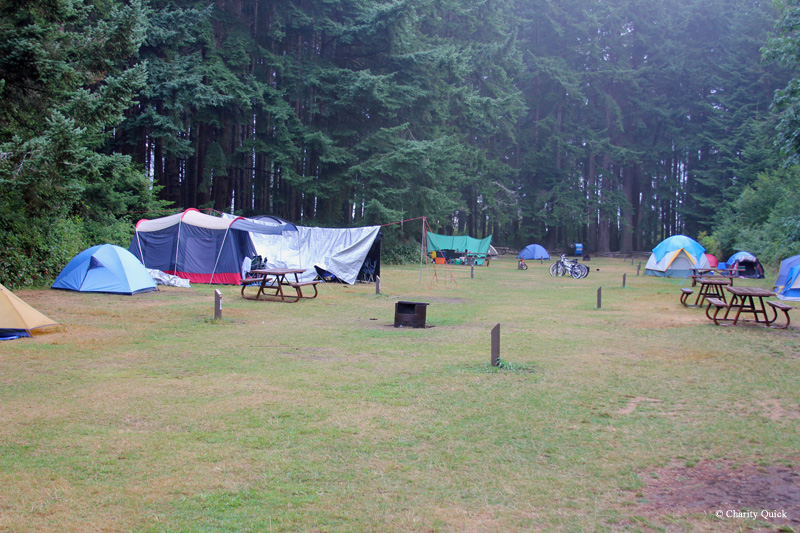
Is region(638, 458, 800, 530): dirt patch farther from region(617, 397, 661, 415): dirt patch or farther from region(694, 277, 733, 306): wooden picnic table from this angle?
region(694, 277, 733, 306): wooden picnic table

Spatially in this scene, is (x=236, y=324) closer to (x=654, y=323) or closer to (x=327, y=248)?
(x=654, y=323)

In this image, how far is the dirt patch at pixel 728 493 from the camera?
148 inches

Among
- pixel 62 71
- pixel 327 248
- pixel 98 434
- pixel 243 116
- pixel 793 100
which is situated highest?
pixel 243 116

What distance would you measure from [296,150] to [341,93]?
4.41m

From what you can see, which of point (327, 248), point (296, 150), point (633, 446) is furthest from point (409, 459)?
point (296, 150)

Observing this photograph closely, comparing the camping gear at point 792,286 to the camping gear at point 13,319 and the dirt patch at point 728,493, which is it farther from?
the camping gear at point 13,319

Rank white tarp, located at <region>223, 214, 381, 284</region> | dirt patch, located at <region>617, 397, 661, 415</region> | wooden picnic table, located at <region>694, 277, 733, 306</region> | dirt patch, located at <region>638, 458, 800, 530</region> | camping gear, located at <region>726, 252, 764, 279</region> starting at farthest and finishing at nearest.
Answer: camping gear, located at <region>726, 252, 764, 279</region> < white tarp, located at <region>223, 214, 381, 284</region> < wooden picnic table, located at <region>694, 277, 733, 306</region> < dirt patch, located at <region>617, 397, 661, 415</region> < dirt patch, located at <region>638, 458, 800, 530</region>

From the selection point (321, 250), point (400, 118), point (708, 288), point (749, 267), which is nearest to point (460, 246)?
point (400, 118)

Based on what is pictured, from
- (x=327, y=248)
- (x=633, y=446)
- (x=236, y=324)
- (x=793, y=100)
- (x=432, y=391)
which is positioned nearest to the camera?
(x=633, y=446)

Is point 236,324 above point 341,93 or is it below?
below

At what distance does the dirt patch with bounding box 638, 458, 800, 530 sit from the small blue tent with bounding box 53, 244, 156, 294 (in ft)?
47.7

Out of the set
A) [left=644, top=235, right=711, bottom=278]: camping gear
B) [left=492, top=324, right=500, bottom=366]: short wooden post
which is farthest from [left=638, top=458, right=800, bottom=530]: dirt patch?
[left=644, top=235, right=711, bottom=278]: camping gear

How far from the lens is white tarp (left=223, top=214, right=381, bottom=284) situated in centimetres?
2083

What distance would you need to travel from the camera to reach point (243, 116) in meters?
32.4
